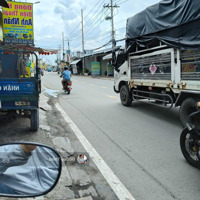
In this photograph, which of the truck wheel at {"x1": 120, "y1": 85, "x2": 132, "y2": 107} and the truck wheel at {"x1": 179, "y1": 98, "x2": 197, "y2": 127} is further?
the truck wheel at {"x1": 120, "y1": 85, "x2": 132, "y2": 107}

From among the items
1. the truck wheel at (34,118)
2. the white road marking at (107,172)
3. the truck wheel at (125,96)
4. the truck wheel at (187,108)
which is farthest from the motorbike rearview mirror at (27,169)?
the truck wheel at (125,96)

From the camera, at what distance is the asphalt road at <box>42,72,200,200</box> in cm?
314

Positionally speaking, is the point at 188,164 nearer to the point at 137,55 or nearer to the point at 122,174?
the point at 122,174

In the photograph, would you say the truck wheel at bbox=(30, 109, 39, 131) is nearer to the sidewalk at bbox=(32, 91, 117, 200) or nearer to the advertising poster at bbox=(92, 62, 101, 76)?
the sidewalk at bbox=(32, 91, 117, 200)

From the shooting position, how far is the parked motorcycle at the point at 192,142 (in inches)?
141

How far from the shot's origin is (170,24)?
639 cm

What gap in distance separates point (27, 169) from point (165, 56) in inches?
226

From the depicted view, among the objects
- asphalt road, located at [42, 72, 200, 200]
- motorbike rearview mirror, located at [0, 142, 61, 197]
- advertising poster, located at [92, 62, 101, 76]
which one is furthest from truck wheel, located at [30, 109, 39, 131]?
advertising poster, located at [92, 62, 101, 76]

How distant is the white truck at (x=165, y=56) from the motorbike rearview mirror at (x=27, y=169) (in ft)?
14.9

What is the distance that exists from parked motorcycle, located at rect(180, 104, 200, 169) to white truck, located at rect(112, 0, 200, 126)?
5.97 ft

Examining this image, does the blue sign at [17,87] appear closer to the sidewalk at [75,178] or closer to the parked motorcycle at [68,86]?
the sidewalk at [75,178]

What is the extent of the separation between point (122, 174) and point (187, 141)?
4.05 ft

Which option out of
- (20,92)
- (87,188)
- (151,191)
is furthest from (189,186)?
(20,92)

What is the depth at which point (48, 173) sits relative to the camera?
67.5 inches
